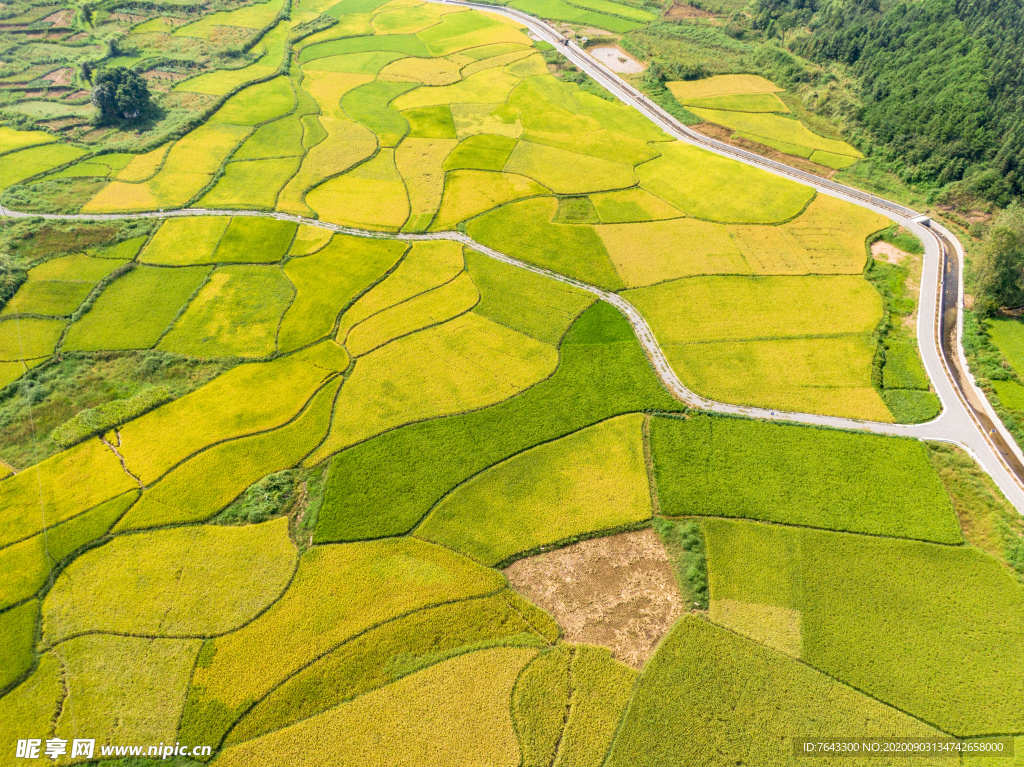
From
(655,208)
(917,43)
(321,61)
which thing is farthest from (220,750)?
(917,43)

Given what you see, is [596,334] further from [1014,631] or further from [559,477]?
[1014,631]

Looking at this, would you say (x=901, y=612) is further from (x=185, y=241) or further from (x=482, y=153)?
(x=185, y=241)

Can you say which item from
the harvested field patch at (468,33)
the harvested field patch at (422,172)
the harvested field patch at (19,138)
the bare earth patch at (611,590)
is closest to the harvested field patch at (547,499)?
the bare earth patch at (611,590)

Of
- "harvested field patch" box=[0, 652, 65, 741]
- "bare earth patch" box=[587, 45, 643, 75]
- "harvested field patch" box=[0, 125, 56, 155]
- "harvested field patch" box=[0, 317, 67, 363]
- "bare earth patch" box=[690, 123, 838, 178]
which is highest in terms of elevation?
"bare earth patch" box=[587, 45, 643, 75]

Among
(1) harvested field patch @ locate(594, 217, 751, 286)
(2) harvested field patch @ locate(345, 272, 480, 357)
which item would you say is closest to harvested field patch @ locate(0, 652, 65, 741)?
(2) harvested field patch @ locate(345, 272, 480, 357)

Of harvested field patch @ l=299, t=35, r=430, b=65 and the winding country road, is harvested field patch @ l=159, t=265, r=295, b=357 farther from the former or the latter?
harvested field patch @ l=299, t=35, r=430, b=65

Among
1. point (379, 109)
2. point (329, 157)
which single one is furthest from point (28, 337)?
point (379, 109)
